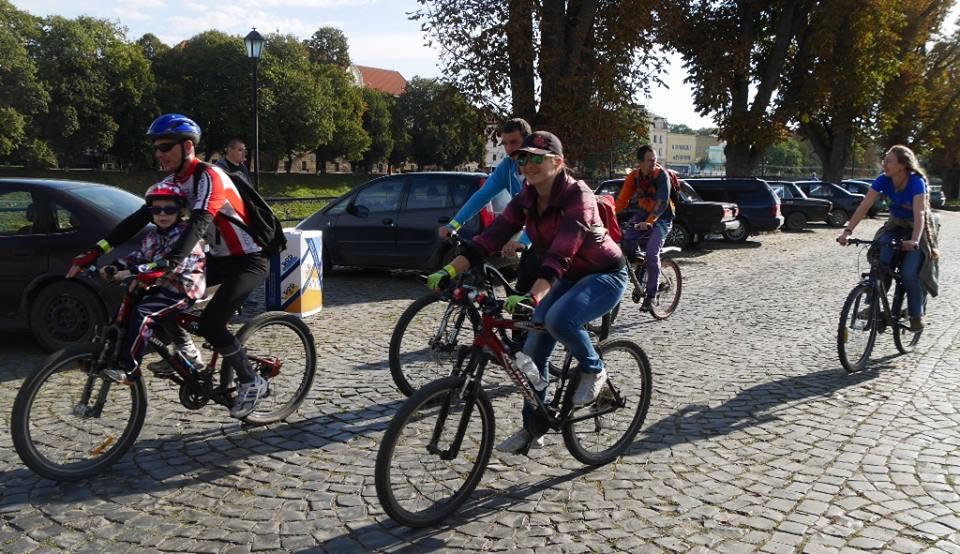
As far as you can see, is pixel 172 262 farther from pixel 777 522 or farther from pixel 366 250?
pixel 366 250

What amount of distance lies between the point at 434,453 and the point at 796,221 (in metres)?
25.1

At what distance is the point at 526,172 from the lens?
387 cm

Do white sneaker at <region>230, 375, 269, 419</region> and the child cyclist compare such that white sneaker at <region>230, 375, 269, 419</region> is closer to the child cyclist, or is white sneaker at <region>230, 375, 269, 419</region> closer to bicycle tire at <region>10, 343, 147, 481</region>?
the child cyclist

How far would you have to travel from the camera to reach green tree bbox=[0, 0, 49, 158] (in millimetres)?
44688

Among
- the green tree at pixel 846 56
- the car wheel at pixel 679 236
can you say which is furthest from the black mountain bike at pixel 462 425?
the green tree at pixel 846 56

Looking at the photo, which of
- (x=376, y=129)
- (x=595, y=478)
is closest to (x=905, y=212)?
(x=595, y=478)

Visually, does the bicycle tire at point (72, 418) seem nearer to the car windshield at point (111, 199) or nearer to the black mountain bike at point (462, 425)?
the black mountain bike at point (462, 425)

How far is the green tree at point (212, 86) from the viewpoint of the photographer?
2237 inches

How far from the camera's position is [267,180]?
57469mm

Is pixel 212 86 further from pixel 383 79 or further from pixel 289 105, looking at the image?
pixel 383 79

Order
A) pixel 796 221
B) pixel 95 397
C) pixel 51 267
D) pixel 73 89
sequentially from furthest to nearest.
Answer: pixel 73 89, pixel 796 221, pixel 51 267, pixel 95 397

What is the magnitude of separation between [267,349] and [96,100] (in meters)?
52.8

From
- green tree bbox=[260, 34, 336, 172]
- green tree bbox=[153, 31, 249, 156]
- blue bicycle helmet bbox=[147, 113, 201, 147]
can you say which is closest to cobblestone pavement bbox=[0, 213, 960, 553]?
blue bicycle helmet bbox=[147, 113, 201, 147]

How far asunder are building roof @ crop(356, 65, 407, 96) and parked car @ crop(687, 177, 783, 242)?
110 m
